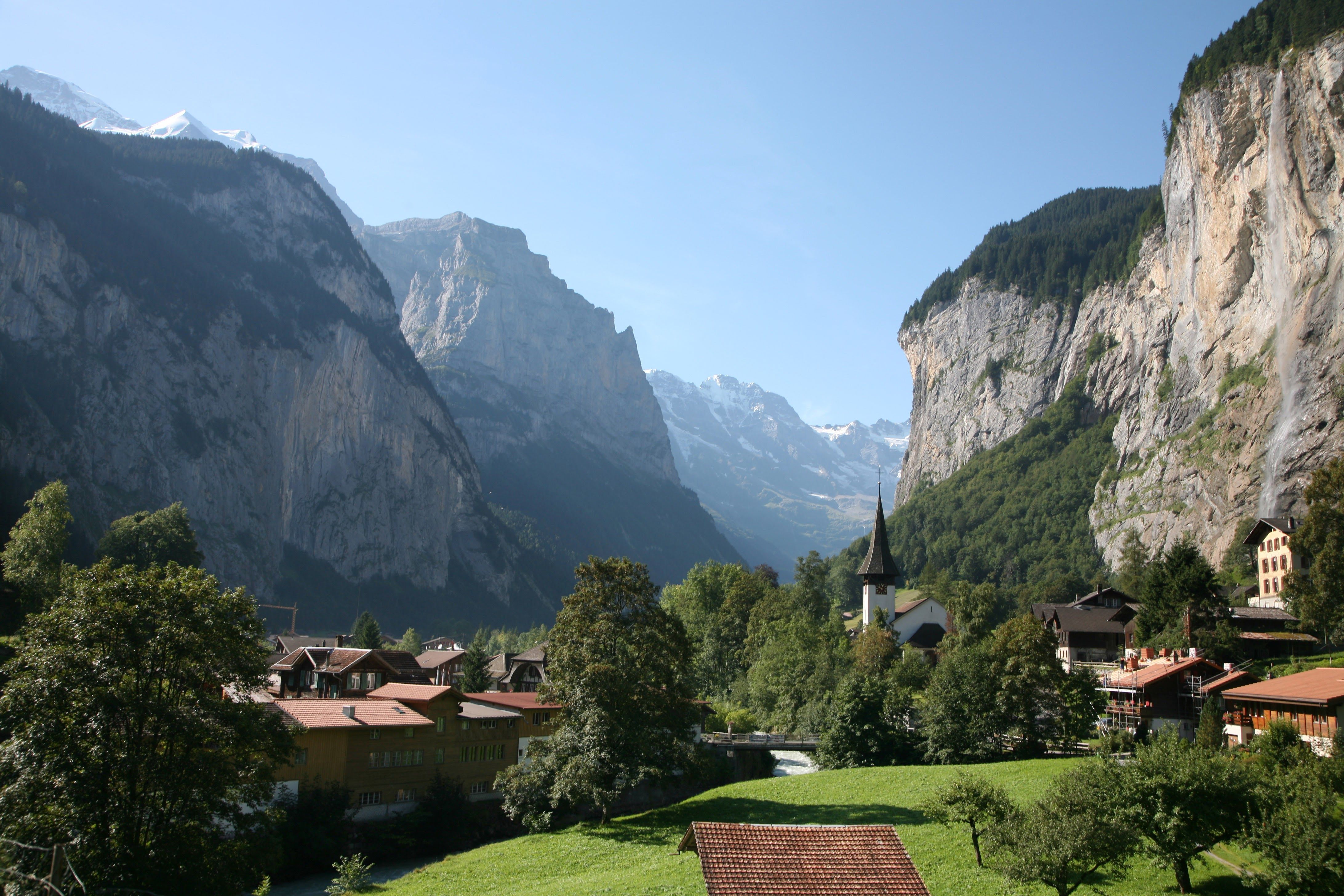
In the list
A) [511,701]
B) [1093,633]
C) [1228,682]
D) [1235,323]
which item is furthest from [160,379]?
[1228,682]

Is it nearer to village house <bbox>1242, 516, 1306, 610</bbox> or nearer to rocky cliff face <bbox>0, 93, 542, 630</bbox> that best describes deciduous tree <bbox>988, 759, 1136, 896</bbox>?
village house <bbox>1242, 516, 1306, 610</bbox>

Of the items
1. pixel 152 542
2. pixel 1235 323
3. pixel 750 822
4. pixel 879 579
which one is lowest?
pixel 750 822

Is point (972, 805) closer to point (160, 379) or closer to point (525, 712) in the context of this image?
point (525, 712)

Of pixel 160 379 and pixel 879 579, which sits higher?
pixel 160 379

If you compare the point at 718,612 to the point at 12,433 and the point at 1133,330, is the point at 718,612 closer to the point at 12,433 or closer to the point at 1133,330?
the point at 1133,330

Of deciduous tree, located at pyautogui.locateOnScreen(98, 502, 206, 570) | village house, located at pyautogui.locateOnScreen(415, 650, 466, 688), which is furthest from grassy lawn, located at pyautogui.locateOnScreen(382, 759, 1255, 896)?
deciduous tree, located at pyautogui.locateOnScreen(98, 502, 206, 570)

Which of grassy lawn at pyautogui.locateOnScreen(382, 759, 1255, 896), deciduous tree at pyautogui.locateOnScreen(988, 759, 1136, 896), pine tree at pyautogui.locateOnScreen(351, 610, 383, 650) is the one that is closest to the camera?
deciduous tree at pyautogui.locateOnScreen(988, 759, 1136, 896)
